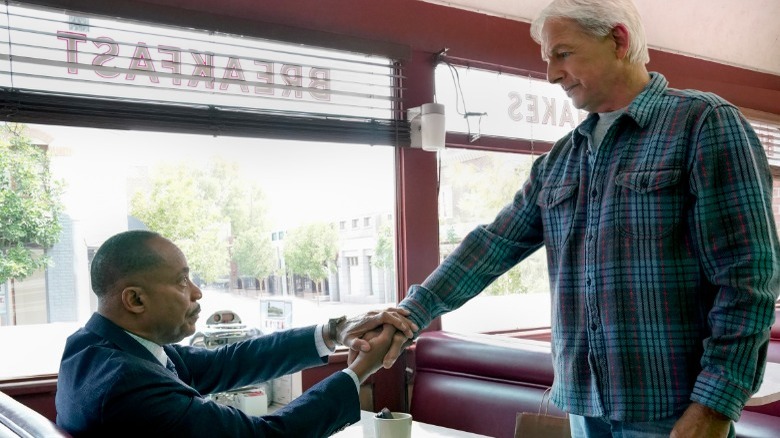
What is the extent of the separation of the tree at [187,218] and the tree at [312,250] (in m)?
0.34

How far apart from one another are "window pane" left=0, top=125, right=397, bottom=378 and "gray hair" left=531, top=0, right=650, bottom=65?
2.02 meters

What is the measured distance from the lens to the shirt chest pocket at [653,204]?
132cm

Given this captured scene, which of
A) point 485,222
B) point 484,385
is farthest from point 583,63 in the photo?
point 485,222

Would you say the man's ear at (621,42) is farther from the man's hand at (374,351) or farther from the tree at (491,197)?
the tree at (491,197)

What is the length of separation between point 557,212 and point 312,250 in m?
2.21

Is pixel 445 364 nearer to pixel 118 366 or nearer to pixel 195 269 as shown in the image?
pixel 195 269

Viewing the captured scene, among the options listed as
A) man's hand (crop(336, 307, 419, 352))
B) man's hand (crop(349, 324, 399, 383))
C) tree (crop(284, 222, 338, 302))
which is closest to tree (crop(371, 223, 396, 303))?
tree (crop(284, 222, 338, 302))

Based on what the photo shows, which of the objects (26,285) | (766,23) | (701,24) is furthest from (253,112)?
(766,23)

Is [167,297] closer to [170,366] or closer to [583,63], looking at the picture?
[170,366]

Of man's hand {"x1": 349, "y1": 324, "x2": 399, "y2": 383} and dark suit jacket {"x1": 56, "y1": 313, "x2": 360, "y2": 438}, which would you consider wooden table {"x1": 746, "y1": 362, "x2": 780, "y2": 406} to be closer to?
man's hand {"x1": 349, "y1": 324, "x2": 399, "y2": 383}

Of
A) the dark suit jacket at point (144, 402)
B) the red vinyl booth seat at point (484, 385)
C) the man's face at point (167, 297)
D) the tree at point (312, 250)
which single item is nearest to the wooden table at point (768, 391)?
the red vinyl booth seat at point (484, 385)

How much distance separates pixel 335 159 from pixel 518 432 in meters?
1.87

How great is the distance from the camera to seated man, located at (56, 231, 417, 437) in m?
1.34

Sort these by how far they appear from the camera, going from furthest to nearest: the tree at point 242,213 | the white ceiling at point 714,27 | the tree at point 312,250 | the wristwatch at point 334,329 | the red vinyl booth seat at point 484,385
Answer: the white ceiling at point 714,27
the tree at point 312,250
the tree at point 242,213
the red vinyl booth seat at point 484,385
the wristwatch at point 334,329
